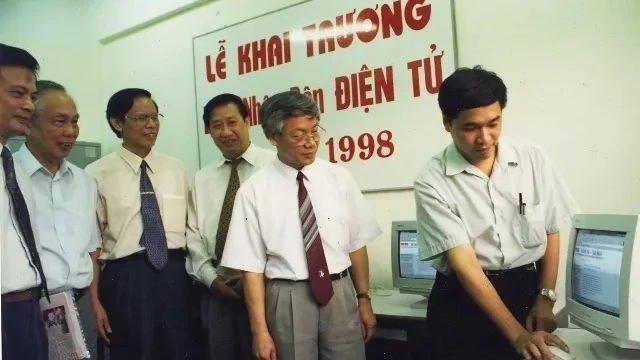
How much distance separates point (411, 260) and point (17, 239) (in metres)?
1.53

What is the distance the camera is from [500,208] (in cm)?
149

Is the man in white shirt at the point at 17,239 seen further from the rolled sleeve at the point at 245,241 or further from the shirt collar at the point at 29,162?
the rolled sleeve at the point at 245,241

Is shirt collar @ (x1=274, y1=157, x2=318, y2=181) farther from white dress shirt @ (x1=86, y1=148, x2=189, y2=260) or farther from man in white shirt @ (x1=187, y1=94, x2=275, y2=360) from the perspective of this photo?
white dress shirt @ (x1=86, y1=148, x2=189, y2=260)

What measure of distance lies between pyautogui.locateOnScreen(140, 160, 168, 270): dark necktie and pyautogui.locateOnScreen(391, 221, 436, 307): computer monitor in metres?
1.02

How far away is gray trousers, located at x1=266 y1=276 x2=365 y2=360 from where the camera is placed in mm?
1664

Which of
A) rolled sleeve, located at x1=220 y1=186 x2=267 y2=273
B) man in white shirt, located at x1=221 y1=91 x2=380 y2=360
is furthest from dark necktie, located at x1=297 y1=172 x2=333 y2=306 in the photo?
rolled sleeve, located at x1=220 y1=186 x2=267 y2=273

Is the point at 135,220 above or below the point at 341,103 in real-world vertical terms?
below

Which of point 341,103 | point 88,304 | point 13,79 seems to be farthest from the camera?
point 341,103

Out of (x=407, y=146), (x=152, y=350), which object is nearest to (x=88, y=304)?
(x=152, y=350)

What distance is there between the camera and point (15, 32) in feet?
8.51

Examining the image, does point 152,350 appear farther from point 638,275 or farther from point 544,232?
point 638,275

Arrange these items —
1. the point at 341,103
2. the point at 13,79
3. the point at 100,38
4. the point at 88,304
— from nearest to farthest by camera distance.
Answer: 1. the point at 13,79
2. the point at 88,304
3. the point at 341,103
4. the point at 100,38

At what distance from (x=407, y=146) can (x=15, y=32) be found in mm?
2010

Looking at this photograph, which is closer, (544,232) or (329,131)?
(544,232)
